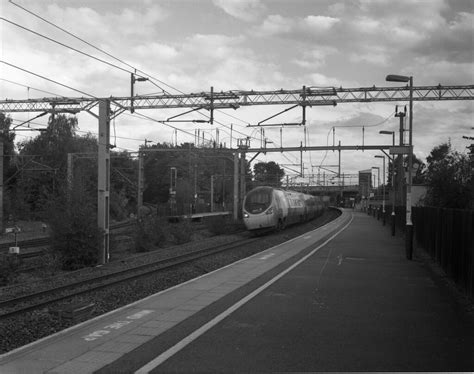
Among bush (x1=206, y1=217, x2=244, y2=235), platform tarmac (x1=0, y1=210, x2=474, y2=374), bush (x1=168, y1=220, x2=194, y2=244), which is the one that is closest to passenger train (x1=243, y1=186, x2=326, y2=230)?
bush (x1=168, y1=220, x2=194, y2=244)

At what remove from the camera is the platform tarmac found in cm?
599

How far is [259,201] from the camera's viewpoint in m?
31.3

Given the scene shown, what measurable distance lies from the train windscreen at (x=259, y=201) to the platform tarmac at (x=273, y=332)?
1851 centimetres

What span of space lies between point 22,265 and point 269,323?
44.2 ft

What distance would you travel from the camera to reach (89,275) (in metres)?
15.7

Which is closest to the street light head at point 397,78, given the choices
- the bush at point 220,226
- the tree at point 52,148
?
the bush at point 220,226

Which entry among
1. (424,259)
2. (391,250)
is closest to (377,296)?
(424,259)

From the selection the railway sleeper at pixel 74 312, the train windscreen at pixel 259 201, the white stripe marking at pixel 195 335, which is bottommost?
the railway sleeper at pixel 74 312

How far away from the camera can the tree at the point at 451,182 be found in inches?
1046

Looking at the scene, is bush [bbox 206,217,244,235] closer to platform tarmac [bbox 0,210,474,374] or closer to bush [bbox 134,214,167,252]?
bush [bbox 134,214,167,252]

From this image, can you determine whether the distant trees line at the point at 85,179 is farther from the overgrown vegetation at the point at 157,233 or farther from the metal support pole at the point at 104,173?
the overgrown vegetation at the point at 157,233

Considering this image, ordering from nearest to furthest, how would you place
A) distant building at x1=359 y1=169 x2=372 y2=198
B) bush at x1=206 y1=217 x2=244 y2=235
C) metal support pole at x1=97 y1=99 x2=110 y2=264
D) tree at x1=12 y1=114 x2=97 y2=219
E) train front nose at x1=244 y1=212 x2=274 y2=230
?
metal support pole at x1=97 y1=99 x2=110 y2=264 < train front nose at x1=244 y1=212 x2=274 y2=230 < bush at x1=206 y1=217 x2=244 y2=235 < tree at x1=12 y1=114 x2=97 y2=219 < distant building at x1=359 y1=169 x2=372 y2=198

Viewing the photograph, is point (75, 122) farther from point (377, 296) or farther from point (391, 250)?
point (377, 296)

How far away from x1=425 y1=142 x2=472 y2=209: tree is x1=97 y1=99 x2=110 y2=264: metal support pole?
58.0ft
